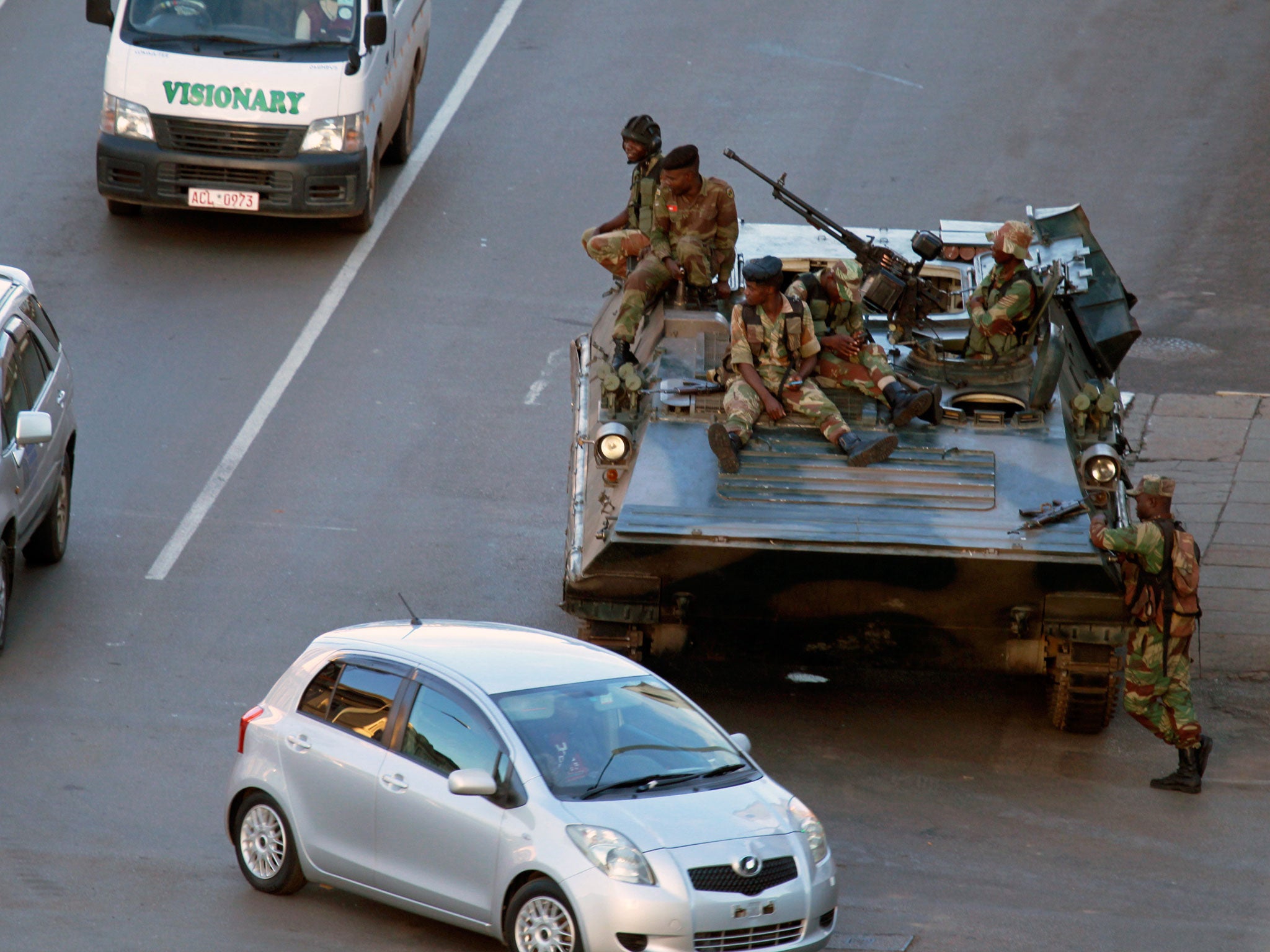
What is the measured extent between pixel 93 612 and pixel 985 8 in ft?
51.0

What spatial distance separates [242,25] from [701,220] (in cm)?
743

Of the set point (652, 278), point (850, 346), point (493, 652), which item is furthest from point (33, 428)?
point (850, 346)

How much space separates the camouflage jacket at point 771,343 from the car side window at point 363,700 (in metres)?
3.68

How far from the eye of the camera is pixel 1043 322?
13.1 meters

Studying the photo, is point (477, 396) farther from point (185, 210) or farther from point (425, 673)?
point (425, 673)

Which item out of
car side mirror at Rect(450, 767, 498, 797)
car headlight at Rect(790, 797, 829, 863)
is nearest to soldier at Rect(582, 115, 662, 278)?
car headlight at Rect(790, 797, 829, 863)

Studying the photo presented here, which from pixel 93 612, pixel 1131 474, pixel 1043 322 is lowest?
pixel 93 612

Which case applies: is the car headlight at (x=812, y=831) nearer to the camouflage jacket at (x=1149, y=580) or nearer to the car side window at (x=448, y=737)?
the car side window at (x=448, y=737)

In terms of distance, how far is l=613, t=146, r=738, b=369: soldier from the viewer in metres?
13.4

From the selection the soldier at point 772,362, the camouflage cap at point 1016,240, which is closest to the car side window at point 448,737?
the soldier at point 772,362

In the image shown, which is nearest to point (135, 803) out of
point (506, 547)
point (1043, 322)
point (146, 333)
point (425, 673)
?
point (425, 673)

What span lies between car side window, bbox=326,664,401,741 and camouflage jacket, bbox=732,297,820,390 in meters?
3.68

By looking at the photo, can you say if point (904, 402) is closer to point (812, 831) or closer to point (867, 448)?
point (867, 448)

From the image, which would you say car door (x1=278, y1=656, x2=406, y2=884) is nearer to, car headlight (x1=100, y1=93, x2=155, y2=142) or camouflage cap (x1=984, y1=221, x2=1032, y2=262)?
camouflage cap (x1=984, y1=221, x2=1032, y2=262)
